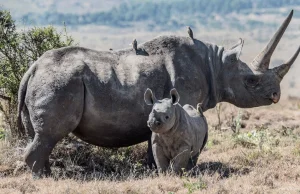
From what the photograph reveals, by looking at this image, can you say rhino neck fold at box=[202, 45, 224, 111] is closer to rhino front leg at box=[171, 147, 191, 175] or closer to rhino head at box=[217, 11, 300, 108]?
rhino head at box=[217, 11, 300, 108]

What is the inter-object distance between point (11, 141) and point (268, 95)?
4.85 meters

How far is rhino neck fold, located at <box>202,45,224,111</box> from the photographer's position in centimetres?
1378

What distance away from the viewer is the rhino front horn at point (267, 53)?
13.8m

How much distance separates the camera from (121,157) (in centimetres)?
1410

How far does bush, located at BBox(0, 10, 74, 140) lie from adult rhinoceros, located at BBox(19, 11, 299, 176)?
1.45m

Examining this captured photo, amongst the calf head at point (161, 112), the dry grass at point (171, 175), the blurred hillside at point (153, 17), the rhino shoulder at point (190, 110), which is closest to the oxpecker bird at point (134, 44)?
the rhino shoulder at point (190, 110)

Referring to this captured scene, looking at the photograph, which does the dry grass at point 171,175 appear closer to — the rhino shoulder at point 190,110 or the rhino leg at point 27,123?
the rhino leg at point 27,123

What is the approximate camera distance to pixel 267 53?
1399cm

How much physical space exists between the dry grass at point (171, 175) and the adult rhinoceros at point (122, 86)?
698 millimetres

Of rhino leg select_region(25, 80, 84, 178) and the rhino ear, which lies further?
the rhino ear

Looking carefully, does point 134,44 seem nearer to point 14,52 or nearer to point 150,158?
point 150,158

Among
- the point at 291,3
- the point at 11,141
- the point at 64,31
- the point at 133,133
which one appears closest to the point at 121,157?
the point at 133,133

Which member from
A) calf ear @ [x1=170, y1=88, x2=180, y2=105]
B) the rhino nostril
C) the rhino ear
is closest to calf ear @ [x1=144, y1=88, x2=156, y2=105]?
calf ear @ [x1=170, y1=88, x2=180, y2=105]

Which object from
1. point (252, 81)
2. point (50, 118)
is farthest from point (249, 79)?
point (50, 118)
